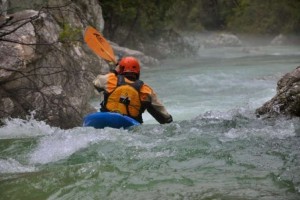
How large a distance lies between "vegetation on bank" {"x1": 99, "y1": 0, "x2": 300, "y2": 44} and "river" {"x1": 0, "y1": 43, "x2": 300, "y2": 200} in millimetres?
16130

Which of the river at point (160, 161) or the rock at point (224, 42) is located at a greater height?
the rock at point (224, 42)

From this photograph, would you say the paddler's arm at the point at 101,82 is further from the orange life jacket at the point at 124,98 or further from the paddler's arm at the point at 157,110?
the paddler's arm at the point at 157,110

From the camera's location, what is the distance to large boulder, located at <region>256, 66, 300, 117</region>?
20.0 feet

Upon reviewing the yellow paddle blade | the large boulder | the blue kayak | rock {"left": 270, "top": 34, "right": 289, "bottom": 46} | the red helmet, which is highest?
rock {"left": 270, "top": 34, "right": 289, "bottom": 46}

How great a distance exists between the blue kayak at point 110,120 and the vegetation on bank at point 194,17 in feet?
52.2

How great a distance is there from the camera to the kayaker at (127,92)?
6.00m

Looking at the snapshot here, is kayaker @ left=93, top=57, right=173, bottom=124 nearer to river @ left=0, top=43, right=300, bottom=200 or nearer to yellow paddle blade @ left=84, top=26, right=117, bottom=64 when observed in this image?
river @ left=0, top=43, right=300, bottom=200

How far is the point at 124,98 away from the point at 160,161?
5.80ft

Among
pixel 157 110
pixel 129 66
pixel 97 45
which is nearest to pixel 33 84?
pixel 97 45

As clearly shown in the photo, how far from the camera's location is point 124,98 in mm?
6016

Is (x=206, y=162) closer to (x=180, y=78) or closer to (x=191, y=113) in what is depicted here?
(x=191, y=113)

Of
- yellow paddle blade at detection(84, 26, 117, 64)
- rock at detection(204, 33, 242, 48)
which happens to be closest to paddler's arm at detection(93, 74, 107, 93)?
yellow paddle blade at detection(84, 26, 117, 64)

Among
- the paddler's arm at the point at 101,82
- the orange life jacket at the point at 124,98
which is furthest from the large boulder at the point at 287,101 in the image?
the paddler's arm at the point at 101,82

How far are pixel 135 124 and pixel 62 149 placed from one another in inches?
43.7
